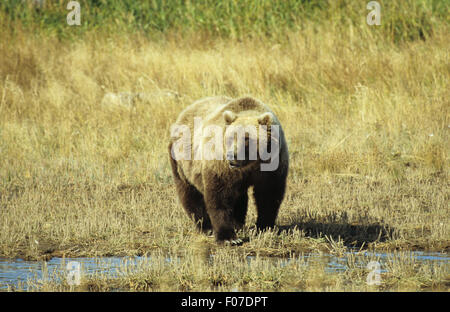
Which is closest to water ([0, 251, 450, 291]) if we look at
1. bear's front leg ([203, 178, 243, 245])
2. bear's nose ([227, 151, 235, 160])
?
bear's front leg ([203, 178, 243, 245])

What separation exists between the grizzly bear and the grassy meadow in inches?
12.0

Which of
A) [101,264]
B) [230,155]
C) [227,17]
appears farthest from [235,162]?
[227,17]

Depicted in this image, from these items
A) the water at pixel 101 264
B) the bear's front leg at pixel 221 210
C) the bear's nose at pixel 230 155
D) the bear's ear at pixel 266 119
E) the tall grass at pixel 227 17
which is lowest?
the water at pixel 101 264

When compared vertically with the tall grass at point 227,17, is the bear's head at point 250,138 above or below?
below

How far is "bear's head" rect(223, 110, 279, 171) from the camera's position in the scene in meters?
6.02

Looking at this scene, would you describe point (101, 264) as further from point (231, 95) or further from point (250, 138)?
point (231, 95)

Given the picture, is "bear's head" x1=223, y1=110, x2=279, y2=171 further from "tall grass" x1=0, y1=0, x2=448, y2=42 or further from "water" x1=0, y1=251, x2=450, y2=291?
"tall grass" x1=0, y1=0, x2=448, y2=42

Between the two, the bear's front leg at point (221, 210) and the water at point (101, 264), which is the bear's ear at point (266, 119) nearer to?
the bear's front leg at point (221, 210)

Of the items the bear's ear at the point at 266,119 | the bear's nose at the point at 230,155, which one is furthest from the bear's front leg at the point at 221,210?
the bear's ear at the point at 266,119

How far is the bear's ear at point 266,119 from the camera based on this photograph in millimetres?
6195

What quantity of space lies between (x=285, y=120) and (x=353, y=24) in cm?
458

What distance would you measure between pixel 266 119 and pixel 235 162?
0.54 metres

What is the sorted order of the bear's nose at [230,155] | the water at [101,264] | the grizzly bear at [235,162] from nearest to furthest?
the water at [101,264], the bear's nose at [230,155], the grizzly bear at [235,162]
